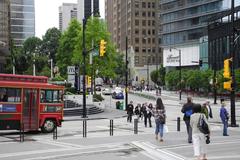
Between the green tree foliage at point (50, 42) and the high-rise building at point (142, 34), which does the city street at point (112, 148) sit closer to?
the green tree foliage at point (50, 42)

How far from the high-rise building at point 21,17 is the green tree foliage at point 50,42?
37.2 feet

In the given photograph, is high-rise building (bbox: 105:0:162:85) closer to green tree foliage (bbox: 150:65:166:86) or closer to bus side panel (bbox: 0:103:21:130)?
green tree foliage (bbox: 150:65:166:86)

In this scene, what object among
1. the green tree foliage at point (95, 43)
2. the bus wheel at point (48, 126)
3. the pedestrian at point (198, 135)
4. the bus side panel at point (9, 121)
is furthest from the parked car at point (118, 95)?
the pedestrian at point (198, 135)

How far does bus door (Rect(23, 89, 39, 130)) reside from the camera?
26.1 meters

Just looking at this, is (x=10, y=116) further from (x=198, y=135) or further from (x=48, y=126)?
(x=198, y=135)

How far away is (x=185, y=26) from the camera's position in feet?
447

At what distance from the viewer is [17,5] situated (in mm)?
164875

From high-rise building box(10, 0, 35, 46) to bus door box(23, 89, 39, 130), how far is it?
13898cm

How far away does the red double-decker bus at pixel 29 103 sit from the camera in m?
25.5

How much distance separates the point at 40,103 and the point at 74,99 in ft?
92.3

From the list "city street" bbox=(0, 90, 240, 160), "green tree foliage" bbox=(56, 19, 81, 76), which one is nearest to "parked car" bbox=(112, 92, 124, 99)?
"green tree foliage" bbox=(56, 19, 81, 76)

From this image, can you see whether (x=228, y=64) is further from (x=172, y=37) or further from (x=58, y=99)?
(x=172, y=37)

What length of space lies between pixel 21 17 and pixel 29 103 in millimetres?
144454

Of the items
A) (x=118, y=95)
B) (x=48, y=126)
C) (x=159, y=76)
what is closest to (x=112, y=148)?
(x=48, y=126)
